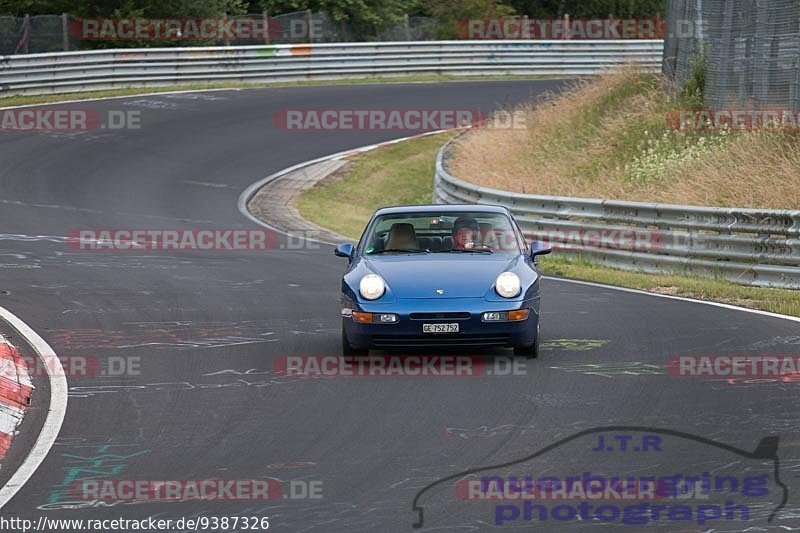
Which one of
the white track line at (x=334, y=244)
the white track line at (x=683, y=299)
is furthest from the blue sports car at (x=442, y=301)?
the white track line at (x=334, y=244)

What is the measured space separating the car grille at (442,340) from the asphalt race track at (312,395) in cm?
35

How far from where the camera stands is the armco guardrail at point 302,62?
35875 millimetres

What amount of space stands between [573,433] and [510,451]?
2.04ft

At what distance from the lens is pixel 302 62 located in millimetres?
41125

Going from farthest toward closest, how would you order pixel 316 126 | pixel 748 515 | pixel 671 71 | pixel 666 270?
pixel 316 126 → pixel 671 71 → pixel 666 270 → pixel 748 515

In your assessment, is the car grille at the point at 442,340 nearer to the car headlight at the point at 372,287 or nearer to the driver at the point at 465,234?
the car headlight at the point at 372,287

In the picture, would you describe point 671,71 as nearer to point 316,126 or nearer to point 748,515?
point 316,126

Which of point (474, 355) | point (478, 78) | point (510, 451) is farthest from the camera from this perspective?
point (478, 78)

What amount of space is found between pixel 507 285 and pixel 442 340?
70cm

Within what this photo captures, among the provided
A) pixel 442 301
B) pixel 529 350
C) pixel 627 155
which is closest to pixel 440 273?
pixel 442 301

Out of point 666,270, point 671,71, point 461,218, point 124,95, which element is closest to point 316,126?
point 124,95

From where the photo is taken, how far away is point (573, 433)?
8445 millimetres

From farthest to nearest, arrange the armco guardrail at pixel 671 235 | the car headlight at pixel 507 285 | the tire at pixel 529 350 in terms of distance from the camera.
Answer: the armco guardrail at pixel 671 235 < the tire at pixel 529 350 < the car headlight at pixel 507 285

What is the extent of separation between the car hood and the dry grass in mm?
8896
